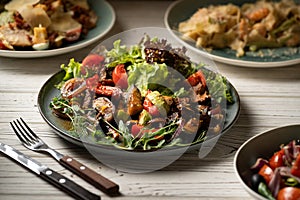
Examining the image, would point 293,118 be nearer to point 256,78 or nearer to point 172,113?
point 256,78

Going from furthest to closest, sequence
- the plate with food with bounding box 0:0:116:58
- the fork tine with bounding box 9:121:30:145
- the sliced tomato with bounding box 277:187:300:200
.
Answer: the plate with food with bounding box 0:0:116:58 → the fork tine with bounding box 9:121:30:145 → the sliced tomato with bounding box 277:187:300:200

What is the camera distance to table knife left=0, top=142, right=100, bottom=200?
70.9 inches

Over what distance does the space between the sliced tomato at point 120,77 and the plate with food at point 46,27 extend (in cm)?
45

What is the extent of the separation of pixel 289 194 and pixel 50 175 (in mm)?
713

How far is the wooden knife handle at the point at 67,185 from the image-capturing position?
5.87 feet

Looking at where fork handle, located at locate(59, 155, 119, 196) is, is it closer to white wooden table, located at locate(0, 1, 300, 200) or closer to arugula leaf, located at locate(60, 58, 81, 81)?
white wooden table, located at locate(0, 1, 300, 200)

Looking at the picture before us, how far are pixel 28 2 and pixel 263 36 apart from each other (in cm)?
108

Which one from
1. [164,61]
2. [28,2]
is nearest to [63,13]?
[28,2]

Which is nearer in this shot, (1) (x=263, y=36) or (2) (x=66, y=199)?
(2) (x=66, y=199)

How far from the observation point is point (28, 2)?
2.81 m

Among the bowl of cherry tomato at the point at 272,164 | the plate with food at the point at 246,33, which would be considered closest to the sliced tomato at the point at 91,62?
the plate with food at the point at 246,33

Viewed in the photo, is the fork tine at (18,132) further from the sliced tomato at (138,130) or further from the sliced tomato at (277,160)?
the sliced tomato at (277,160)

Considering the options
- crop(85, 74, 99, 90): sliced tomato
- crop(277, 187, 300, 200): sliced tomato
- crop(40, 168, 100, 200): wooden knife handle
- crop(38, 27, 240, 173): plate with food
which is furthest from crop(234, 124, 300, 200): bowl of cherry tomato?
crop(85, 74, 99, 90): sliced tomato

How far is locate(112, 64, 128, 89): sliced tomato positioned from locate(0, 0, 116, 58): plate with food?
17.9 inches
